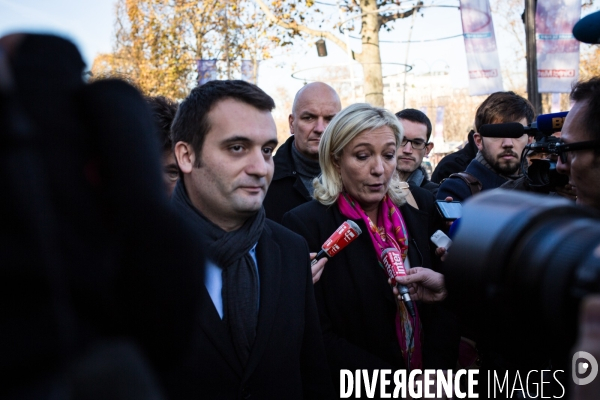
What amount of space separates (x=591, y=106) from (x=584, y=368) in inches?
63.3

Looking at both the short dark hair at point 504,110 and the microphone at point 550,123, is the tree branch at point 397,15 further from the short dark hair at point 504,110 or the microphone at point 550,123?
the microphone at point 550,123

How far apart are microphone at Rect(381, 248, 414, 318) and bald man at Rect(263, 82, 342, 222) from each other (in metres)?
1.43

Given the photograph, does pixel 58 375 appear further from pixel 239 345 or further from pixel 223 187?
pixel 223 187

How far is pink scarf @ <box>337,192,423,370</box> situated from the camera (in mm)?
2938

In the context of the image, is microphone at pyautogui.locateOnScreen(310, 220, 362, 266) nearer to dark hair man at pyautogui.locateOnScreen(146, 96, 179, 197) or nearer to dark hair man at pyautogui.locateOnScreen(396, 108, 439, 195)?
dark hair man at pyautogui.locateOnScreen(146, 96, 179, 197)

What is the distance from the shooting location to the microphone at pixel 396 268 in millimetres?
2779

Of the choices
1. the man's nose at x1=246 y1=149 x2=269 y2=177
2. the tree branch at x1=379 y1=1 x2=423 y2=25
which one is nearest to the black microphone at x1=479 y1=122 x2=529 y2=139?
the man's nose at x1=246 y1=149 x2=269 y2=177

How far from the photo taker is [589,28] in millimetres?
2162

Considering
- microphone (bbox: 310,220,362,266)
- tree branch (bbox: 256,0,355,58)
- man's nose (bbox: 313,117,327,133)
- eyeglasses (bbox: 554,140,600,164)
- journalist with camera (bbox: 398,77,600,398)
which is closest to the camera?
journalist with camera (bbox: 398,77,600,398)

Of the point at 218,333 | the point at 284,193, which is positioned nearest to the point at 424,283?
the point at 218,333

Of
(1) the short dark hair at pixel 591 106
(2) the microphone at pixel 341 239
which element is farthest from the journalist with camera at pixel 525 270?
(2) the microphone at pixel 341 239

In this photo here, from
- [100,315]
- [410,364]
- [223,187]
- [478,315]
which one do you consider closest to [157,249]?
[100,315]

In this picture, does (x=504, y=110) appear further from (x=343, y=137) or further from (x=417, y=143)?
(x=343, y=137)

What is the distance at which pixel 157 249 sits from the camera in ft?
3.17
